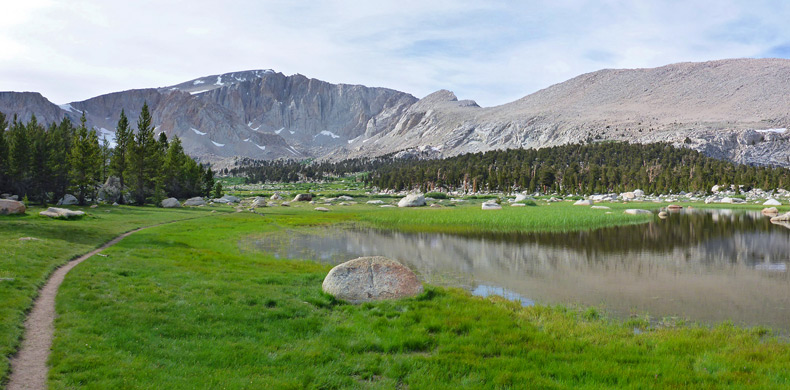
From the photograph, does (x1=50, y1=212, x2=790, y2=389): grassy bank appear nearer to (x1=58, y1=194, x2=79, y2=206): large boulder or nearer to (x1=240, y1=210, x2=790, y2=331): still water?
(x1=240, y1=210, x2=790, y2=331): still water

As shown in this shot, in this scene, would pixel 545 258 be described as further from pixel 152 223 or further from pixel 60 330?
pixel 152 223

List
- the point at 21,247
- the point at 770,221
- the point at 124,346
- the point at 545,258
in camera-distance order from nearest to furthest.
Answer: the point at 124,346
the point at 21,247
the point at 545,258
the point at 770,221

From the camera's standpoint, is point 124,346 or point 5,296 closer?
point 124,346

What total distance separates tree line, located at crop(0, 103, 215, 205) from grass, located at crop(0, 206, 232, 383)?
2319 cm

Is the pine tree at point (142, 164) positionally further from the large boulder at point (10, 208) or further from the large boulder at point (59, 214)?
the large boulder at point (59, 214)

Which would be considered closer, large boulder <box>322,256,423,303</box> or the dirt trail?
the dirt trail

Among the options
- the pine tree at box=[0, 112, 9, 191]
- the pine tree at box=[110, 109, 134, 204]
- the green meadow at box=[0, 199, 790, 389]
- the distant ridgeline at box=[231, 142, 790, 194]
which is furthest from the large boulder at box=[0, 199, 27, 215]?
the distant ridgeline at box=[231, 142, 790, 194]

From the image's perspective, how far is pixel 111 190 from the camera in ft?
226

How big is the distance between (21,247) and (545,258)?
101 feet

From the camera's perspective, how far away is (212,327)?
38.5ft

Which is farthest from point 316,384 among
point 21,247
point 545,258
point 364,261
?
point 545,258

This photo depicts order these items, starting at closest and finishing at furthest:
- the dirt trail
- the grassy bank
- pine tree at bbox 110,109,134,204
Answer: the dirt trail < the grassy bank < pine tree at bbox 110,109,134,204

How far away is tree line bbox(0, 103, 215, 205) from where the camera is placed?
2328 inches

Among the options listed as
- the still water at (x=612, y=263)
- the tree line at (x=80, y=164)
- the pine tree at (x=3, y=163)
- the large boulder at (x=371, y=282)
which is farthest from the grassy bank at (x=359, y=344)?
the pine tree at (x=3, y=163)
